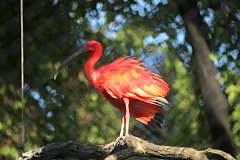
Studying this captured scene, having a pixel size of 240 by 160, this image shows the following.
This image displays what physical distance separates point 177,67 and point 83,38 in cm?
32

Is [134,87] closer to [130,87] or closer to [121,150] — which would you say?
[130,87]

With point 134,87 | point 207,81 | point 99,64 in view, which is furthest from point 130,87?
point 99,64

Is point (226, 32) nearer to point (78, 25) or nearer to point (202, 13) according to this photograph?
point (202, 13)

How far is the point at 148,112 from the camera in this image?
5.02 ft

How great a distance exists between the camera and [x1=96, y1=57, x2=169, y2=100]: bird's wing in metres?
1.48

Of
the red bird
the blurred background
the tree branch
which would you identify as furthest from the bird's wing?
the blurred background

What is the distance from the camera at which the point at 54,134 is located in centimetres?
224

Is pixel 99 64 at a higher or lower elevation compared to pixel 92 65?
higher

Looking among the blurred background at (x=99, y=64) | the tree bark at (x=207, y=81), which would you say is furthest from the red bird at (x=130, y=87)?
the blurred background at (x=99, y=64)

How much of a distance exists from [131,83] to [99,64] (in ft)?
2.31

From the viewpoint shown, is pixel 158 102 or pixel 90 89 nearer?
pixel 158 102

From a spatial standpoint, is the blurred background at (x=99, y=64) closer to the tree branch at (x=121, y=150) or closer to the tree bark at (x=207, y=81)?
the tree bark at (x=207, y=81)

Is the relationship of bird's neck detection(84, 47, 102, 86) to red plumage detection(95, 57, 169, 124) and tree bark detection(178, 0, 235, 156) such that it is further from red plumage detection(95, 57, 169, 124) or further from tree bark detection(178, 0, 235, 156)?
tree bark detection(178, 0, 235, 156)

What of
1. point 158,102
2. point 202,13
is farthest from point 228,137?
point 202,13
